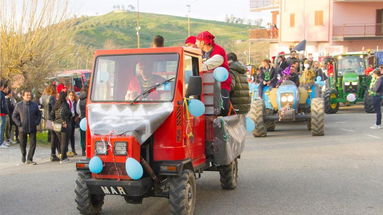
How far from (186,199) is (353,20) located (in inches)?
1773

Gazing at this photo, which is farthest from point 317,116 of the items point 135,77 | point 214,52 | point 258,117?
point 135,77

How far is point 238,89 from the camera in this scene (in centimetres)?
941

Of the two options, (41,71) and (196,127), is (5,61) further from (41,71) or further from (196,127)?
(196,127)

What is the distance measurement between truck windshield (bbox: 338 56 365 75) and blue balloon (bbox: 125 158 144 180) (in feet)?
64.5

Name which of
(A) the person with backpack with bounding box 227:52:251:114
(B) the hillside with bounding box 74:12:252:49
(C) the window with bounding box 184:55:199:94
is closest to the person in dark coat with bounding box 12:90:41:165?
(A) the person with backpack with bounding box 227:52:251:114

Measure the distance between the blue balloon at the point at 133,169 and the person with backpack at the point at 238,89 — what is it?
3.19 meters

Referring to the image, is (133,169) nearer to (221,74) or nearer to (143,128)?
(143,128)

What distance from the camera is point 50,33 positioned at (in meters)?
17.1

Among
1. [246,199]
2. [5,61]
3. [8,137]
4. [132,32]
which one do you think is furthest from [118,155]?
[132,32]

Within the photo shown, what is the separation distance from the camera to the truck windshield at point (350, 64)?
80.8ft

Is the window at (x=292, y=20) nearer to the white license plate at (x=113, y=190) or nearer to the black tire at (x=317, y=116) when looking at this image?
the black tire at (x=317, y=116)

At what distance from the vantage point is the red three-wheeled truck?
6.65 metres

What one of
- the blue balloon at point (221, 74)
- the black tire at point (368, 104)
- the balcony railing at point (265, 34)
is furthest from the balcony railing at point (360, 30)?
the blue balloon at point (221, 74)

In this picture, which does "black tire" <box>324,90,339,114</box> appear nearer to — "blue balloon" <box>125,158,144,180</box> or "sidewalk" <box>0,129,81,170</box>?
"sidewalk" <box>0,129,81,170</box>
